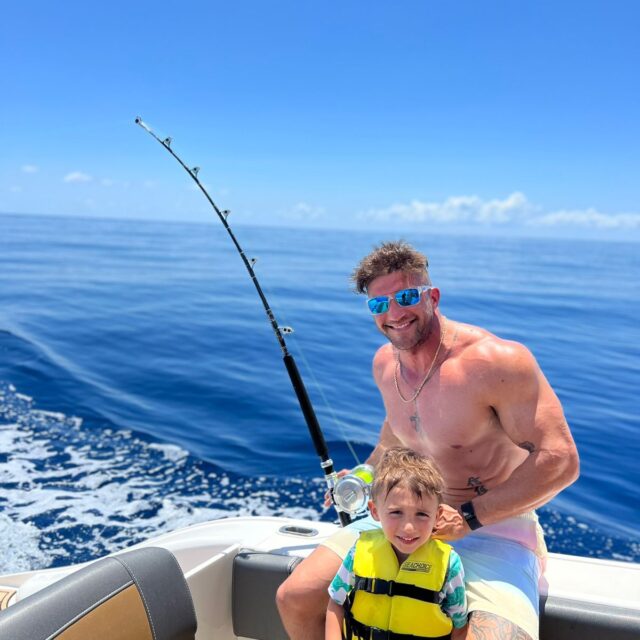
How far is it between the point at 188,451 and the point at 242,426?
86 cm

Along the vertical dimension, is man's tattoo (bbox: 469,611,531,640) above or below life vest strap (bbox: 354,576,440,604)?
below

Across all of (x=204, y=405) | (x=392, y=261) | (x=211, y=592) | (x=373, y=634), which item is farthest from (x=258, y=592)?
(x=204, y=405)

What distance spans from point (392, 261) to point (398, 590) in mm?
1089

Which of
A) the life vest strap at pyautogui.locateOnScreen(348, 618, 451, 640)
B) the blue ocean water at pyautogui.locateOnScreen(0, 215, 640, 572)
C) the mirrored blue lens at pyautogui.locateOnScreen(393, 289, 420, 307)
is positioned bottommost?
the blue ocean water at pyautogui.locateOnScreen(0, 215, 640, 572)

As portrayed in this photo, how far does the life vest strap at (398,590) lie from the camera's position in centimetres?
166

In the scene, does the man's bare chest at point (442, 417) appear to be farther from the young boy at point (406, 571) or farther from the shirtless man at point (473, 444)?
the young boy at point (406, 571)

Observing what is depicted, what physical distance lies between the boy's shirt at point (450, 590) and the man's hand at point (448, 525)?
100mm

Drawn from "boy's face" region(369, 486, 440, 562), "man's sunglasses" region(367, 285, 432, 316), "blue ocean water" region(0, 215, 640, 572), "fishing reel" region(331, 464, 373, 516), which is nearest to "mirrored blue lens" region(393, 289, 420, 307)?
"man's sunglasses" region(367, 285, 432, 316)

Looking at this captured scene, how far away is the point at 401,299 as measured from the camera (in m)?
2.22

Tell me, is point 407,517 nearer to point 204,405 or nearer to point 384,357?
point 384,357

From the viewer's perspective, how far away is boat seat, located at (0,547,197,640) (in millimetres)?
1359

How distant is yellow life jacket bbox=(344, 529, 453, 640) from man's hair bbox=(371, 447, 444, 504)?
0.50 ft

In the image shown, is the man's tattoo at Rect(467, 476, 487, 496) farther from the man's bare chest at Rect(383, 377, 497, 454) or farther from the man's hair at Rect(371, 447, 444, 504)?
the man's hair at Rect(371, 447, 444, 504)

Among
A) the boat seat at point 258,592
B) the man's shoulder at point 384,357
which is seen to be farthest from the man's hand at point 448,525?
the man's shoulder at point 384,357
